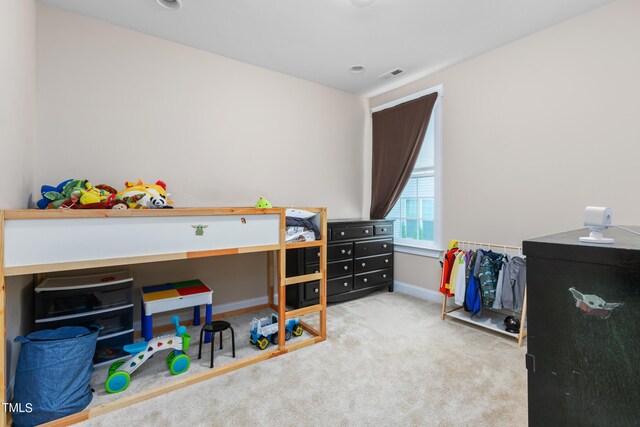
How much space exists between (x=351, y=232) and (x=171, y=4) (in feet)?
8.25

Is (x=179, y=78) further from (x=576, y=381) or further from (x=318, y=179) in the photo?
(x=576, y=381)

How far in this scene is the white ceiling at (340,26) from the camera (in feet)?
7.16

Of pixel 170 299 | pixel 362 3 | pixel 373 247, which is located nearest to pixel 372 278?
pixel 373 247

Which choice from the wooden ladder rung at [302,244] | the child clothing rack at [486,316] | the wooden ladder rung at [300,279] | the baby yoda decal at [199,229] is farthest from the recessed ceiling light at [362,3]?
the child clothing rack at [486,316]

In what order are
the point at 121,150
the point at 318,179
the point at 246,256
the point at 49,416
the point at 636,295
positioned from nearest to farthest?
the point at 636,295, the point at 49,416, the point at 121,150, the point at 246,256, the point at 318,179

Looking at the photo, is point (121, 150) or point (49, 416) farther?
point (121, 150)

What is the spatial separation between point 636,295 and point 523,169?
2.47 m

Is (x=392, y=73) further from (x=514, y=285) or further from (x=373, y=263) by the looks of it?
(x=514, y=285)

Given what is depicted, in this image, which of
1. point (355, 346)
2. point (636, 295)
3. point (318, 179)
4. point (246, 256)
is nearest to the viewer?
point (636, 295)

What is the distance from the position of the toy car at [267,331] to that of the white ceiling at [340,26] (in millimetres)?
2373

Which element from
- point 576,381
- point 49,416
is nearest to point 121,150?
point 49,416

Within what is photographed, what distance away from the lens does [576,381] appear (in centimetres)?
62

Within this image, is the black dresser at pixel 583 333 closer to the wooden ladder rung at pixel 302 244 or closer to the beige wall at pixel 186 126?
the wooden ladder rung at pixel 302 244

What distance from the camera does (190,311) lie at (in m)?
2.79
